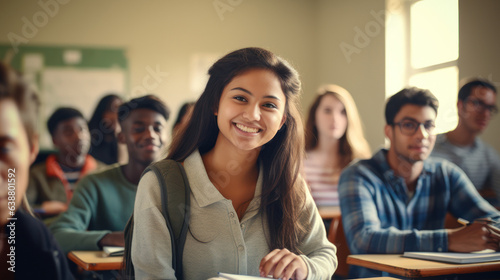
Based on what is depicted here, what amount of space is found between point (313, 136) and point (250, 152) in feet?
9.31

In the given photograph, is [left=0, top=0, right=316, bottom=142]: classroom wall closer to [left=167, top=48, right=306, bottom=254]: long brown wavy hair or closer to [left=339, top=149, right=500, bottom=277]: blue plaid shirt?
[left=339, top=149, right=500, bottom=277]: blue plaid shirt

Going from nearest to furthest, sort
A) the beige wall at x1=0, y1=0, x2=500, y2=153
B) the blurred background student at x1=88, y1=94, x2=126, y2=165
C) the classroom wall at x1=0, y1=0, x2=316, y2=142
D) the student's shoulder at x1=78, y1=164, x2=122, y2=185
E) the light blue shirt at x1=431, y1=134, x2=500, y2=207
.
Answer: the student's shoulder at x1=78, y1=164, x2=122, y2=185 < the light blue shirt at x1=431, y1=134, x2=500, y2=207 < the blurred background student at x1=88, y1=94, x2=126, y2=165 < the beige wall at x1=0, y1=0, x2=500, y2=153 < the classroom wall at x1=0, y1=0, x2=316, y2=142

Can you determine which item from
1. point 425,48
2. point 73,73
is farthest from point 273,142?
point 73,73

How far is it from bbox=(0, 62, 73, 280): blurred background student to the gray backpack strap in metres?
0.43

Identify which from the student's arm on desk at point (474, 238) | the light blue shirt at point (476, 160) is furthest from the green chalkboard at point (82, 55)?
the student's arm on desk at point (474, 238)

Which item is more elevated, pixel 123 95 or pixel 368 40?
pixel 368 40

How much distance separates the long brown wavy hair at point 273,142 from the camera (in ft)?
5.19

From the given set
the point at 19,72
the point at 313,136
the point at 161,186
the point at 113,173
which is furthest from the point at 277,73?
the point at 313,136

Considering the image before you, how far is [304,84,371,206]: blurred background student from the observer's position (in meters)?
4.30

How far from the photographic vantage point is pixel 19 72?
91 centimetres

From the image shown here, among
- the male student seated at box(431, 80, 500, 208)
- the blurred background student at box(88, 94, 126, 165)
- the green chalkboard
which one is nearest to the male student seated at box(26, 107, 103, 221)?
the blurred background student at box(88, 94, 126, 165)

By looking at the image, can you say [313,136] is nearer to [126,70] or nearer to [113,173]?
[113,173]

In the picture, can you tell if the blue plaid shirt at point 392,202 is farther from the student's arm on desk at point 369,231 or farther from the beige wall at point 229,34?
the beige wall at point 229,34

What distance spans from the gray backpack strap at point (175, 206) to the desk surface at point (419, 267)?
86 cm
